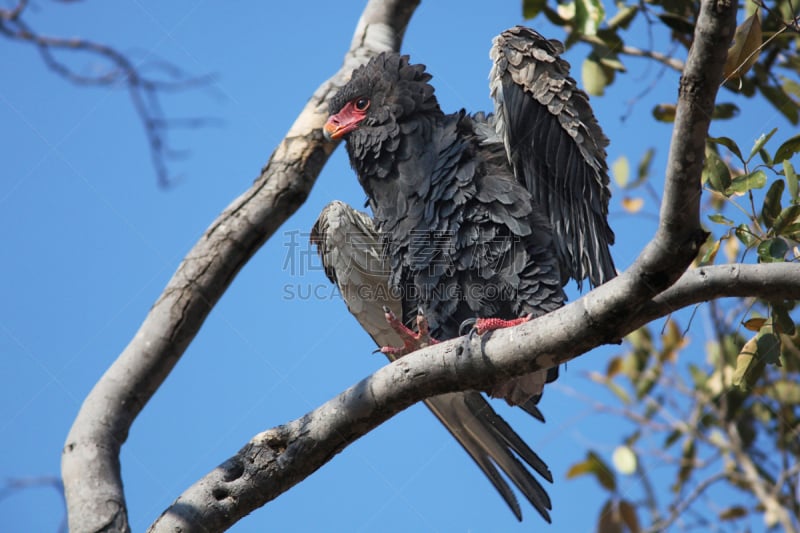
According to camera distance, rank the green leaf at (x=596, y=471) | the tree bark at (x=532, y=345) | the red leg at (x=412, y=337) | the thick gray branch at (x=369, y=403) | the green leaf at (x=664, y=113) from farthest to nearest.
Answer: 1. the green leaf at (x=596, y=471)
2. the green leaf at (x=664, y=113)
3. the red leg at (x=412, y=337)
4. the thick gray branch at (x=369, y=403)
5. the tree bark at (x=532, y=345)

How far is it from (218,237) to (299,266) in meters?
1.12

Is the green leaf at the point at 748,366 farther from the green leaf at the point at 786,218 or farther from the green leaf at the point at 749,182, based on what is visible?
the green leaf at the point at 749,182

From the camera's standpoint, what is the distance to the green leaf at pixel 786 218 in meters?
3.00

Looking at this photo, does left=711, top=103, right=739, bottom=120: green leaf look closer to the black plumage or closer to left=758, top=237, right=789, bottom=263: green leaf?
the black plumage

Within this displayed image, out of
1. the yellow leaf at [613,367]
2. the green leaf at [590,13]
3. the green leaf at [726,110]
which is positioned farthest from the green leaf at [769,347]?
the yellow leaf at [613,367]

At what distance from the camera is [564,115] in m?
3.72

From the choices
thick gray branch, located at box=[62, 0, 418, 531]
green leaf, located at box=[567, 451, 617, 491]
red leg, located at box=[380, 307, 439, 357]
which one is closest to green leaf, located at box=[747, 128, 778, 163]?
red leg, located at box=[380, 307, 439, 357]

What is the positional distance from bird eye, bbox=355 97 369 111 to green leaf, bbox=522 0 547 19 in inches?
46.6

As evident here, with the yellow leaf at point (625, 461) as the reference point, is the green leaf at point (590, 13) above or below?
above

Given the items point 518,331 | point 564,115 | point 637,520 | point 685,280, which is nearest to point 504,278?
point 564,115

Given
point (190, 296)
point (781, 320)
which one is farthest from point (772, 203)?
point (190, 296)

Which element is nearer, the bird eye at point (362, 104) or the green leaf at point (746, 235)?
the green leaf at point (746, 235)

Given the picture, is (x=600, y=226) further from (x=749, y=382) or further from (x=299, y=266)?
(x=299, y=266)

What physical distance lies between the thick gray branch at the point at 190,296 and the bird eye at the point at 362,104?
0.89 ft
